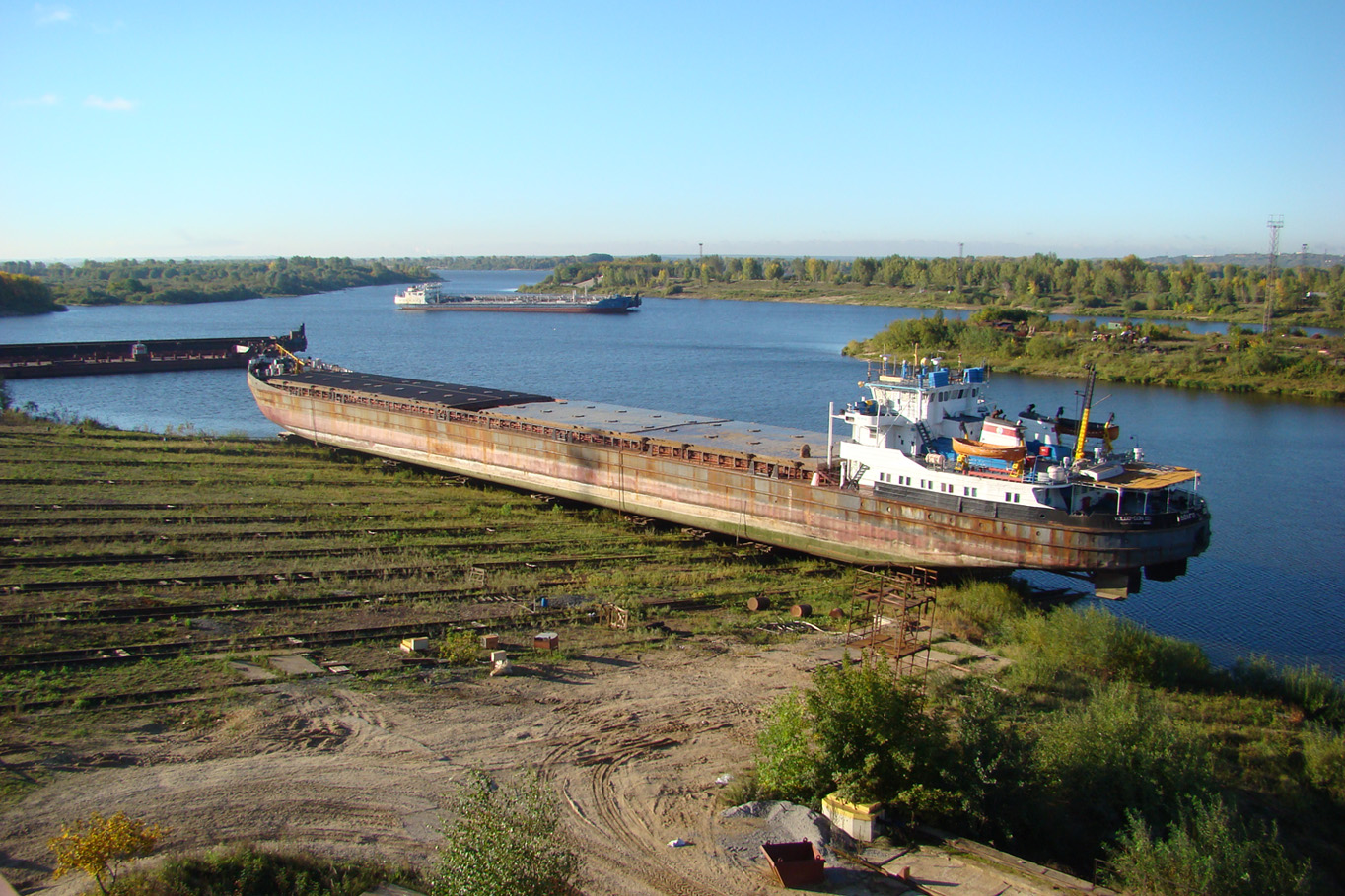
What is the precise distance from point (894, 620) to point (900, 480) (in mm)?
6203

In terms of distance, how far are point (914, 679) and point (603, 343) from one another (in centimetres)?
9267

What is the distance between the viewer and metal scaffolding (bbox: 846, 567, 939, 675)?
18.8 meters

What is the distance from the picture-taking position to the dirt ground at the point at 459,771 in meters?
12.5

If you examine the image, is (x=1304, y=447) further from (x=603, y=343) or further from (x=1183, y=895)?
(x=603, y=343)

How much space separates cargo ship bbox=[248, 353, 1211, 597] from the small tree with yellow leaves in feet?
70.1

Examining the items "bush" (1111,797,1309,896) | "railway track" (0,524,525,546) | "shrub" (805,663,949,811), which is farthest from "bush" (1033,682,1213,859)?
"railway track" (0,524,525,546)

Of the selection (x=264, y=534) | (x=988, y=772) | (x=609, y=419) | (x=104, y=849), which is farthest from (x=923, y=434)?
(x=104, y=849)

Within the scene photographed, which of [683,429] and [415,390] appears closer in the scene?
[683,429]

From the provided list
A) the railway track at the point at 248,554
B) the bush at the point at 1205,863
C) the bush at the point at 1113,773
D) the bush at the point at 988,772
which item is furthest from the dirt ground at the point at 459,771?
the railway track at the point at 248,554

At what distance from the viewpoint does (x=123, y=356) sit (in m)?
80.2

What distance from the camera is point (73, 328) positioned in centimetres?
11481

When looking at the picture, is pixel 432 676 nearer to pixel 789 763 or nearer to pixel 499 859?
pixel 789 763

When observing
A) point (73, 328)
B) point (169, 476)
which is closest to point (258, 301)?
point (73, 328)

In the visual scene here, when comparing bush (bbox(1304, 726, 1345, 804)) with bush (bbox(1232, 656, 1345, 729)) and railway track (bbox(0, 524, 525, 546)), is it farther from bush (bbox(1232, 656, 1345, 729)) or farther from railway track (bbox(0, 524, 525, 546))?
railway track (bbox(0, 524, 525, 546))
